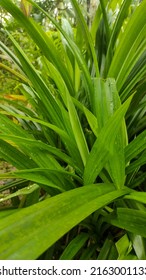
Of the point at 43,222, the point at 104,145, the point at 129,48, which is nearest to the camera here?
the point at 43,222

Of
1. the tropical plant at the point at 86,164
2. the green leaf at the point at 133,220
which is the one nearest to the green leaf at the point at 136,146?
the tropical plant at the point at 86,164

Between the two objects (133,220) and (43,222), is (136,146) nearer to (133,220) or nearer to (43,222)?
(133,220)

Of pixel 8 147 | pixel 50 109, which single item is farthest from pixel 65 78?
pixel 8 147

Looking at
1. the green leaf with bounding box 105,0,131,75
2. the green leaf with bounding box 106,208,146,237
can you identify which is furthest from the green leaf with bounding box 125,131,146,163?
the green leaf with bounding box 105,0,131,75

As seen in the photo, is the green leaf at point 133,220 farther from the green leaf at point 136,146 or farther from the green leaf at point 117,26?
the green leaf at point 117,26

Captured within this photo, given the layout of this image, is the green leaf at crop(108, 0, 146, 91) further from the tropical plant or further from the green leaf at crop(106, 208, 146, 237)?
the green leaf at crop(106, 208, 146, 237)

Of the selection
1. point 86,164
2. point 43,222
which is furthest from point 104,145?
point 43,222

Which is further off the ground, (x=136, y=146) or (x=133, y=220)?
(x=136, y=146)
